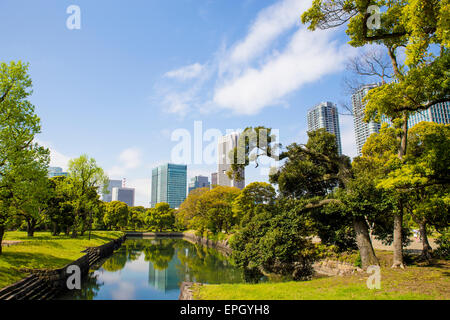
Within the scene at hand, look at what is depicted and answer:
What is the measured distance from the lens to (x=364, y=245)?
12375mm

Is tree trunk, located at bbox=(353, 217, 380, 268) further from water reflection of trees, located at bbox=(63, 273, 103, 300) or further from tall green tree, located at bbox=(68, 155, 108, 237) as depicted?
tall green tree, located at bbox=(68, 155, 108, 237)

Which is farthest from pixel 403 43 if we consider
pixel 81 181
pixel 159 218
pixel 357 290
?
pixel 159 218

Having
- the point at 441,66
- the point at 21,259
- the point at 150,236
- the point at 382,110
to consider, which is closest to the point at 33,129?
the point at 21,259

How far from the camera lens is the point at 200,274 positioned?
20672 mm

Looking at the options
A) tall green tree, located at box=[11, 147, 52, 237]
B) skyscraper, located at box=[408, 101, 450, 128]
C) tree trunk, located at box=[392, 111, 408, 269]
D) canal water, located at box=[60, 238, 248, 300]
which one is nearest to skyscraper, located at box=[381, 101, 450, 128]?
skyscraper, located at box=[408, 101, 450, 128]

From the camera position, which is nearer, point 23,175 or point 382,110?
point 382,110

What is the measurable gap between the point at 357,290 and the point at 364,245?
4933 mm

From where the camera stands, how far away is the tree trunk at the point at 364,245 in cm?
1207

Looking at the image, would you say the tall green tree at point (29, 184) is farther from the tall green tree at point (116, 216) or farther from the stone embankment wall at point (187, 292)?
the tall green tree at point (116, 216)

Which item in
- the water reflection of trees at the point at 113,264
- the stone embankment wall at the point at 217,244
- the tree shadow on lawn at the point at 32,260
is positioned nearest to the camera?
the tree shadow on lawn at the point at 32,260

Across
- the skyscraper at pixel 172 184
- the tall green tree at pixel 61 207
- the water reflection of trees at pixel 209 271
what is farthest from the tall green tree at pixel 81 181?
the skyscraper at pixel 172 184

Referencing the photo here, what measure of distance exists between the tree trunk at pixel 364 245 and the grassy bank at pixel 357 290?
1.53 meters
